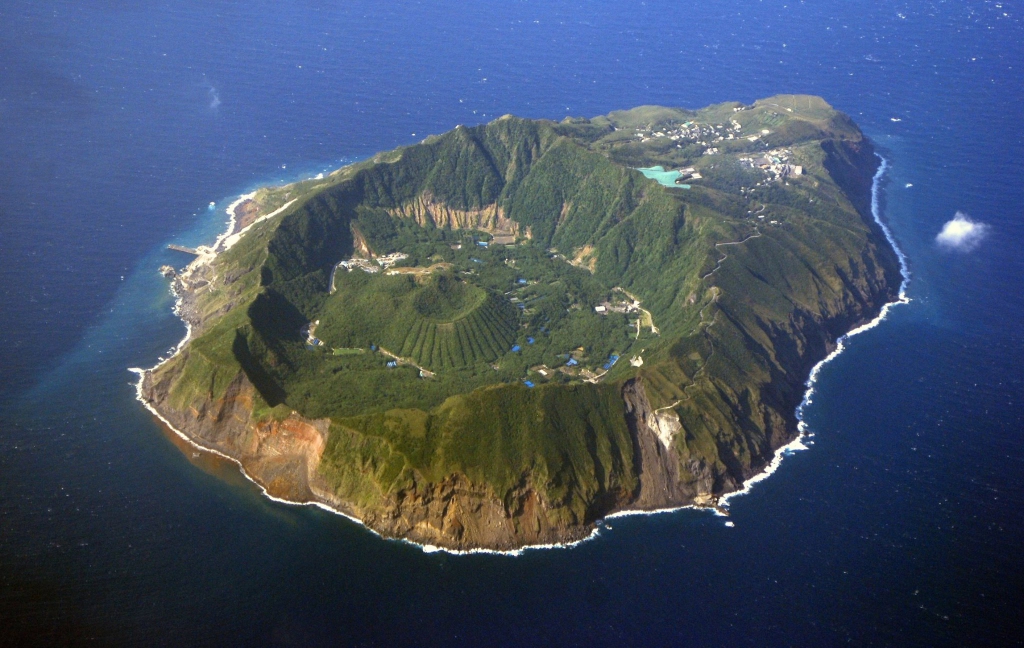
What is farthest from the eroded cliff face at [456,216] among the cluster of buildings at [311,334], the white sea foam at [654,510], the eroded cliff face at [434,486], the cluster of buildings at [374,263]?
the eroded cliff face at [434,486]

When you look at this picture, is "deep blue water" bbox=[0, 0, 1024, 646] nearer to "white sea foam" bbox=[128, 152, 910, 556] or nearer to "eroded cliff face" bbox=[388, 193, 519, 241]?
"white sea foam" bbox=[128, 152, 910, 556]

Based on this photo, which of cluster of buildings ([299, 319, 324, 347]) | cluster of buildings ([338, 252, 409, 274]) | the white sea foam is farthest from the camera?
cluster of buildings ([338, 252, 409, 274])

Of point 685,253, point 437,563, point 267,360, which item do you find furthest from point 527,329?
point 437,563

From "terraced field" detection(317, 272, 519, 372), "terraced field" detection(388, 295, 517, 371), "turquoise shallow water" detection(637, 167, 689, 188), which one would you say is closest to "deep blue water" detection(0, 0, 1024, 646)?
"terraced field" detection(317, 272, 519, 372)

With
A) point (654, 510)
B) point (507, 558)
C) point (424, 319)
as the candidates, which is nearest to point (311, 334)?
point (424, 319)

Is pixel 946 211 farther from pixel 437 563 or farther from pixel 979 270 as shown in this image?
pixel 437 563

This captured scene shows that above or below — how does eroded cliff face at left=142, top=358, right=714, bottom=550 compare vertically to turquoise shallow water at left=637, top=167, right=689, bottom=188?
below

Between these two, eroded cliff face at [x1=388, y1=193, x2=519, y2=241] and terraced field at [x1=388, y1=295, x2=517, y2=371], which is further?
eroded cliff face at [x1=388, y1=193, x2=519, y2=241]

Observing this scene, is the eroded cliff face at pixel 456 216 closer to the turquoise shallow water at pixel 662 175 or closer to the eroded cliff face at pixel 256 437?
the turquoise shallow water at pixel 662 175

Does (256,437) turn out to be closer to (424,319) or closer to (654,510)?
(424,319)
